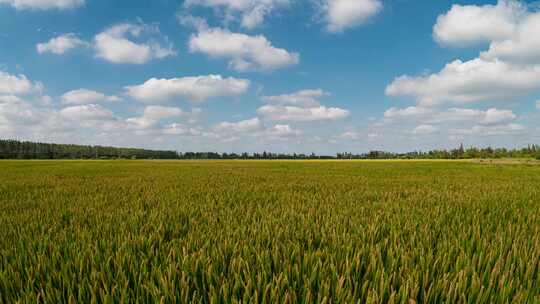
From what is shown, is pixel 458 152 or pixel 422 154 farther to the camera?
pixel 422 154

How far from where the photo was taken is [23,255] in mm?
2176

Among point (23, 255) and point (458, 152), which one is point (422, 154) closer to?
point (458, 152)

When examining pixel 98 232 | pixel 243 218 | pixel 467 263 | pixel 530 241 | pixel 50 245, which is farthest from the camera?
pixel 243 218

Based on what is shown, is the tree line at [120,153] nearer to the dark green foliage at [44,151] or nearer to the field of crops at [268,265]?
the dark green foliage at [44,151]

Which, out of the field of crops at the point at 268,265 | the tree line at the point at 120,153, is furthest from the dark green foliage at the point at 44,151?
the field of crops at the point at 268,265

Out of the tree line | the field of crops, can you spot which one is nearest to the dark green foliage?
the tree line

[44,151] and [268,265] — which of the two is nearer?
[268,265]

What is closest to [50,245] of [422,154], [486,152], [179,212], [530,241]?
[179,212]

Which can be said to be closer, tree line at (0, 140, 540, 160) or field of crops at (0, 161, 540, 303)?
field of crops at (0, 161, 540, 303)

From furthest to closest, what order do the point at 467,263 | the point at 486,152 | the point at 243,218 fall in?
the point at 486,152
the point at 243,218
the point at 467,263

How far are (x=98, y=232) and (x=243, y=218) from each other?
170cm

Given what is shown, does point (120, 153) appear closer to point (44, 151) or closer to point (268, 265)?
point (44, 151)

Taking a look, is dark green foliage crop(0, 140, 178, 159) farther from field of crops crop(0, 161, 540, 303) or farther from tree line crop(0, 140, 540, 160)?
field of crops crop(0, 161, 540, 303)

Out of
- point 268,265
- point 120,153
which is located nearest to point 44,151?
point 120,153
